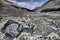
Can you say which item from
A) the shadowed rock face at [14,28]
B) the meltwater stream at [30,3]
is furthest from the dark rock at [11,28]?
the meltwater stream at [30,3]

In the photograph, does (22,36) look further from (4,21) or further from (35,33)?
(4,21)

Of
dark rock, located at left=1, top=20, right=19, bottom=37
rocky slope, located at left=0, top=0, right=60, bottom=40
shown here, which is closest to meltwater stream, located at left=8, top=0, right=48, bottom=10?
A: rocky slope, located at left=0, top=0, right=60, bottom=40

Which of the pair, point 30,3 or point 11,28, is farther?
point 30,3

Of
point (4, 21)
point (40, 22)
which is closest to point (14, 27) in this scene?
point (4, 21)

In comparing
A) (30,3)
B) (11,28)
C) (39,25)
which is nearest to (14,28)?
(11,28)

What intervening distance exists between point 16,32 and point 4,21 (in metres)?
0.39

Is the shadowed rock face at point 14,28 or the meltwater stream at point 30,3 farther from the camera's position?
the meltwater stream at point 30,3

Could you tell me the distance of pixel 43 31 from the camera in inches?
80.5

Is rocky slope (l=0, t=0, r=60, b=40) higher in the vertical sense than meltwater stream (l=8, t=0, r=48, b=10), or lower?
lower

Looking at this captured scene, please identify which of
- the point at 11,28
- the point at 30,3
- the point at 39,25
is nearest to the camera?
the point at 11,28

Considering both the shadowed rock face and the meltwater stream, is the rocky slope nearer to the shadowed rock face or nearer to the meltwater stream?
the shadowed rock face

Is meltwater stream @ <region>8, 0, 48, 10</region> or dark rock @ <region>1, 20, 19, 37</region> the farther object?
meltwater stream @ <region>8, 0, 48, 10</region>

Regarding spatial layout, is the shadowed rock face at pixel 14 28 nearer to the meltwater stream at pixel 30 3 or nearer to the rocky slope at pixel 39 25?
the rocky slope at pixel 39 25

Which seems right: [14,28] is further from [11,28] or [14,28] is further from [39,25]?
[39,25]
